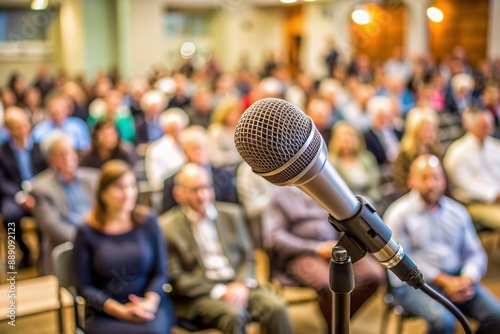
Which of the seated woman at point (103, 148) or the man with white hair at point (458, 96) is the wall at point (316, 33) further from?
the seated woman at point (103, 148)

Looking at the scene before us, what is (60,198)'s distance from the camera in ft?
10.8

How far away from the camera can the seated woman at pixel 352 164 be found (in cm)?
368

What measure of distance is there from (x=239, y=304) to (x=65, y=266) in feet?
2.47

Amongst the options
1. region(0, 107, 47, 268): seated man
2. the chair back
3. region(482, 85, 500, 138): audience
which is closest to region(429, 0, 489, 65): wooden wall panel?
region(482, 85, 500, 138): audience

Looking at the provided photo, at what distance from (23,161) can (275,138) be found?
11.8ft

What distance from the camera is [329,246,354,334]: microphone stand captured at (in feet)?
3.00

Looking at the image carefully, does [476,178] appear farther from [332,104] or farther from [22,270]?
[22,270]

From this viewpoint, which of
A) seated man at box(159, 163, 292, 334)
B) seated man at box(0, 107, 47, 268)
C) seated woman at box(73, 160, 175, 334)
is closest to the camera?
seated woman at box(73, 160, 175, 334)

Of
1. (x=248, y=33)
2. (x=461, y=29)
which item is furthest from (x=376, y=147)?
(x=248, y=33)

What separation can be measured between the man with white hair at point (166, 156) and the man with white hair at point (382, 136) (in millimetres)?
1554

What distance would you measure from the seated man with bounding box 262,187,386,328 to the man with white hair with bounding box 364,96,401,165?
6.13 ft

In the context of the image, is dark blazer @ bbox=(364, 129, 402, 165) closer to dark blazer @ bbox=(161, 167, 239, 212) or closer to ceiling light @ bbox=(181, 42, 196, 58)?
dark blazer @ bbox=(161, 167, 239, 212)

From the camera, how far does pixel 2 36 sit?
13562 millimetres

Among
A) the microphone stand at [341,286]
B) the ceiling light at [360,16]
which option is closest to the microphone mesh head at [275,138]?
the microphone stand at [341,286]
